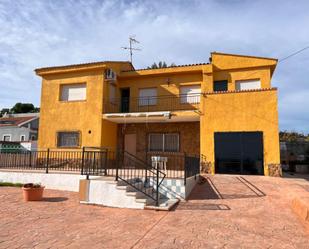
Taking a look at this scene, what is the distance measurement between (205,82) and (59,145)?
10422mm

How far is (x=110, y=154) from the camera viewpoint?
18.0 m

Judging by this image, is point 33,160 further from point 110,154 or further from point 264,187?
point 264,187

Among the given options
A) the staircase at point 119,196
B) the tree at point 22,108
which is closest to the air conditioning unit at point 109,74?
the staircase at point 119,196

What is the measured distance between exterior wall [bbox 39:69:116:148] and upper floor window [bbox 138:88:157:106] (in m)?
2.68

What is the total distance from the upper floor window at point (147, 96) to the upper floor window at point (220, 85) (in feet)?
13.5

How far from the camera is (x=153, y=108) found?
18359 mm

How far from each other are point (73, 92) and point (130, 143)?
17.2 ft

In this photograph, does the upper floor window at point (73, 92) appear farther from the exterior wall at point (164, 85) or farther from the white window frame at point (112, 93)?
the exterior wall at point (164, 85)

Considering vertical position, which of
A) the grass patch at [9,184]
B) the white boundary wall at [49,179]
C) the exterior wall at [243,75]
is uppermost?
the exterior wall at [243,75]

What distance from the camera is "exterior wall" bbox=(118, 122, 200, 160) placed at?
17.4 m

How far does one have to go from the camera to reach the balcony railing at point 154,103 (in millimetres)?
17641

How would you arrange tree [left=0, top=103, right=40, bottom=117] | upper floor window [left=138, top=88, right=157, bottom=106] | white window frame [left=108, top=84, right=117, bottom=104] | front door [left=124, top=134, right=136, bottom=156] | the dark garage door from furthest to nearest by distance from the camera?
tree [left=0, top=103, right=40, bottom=117]
front door [left=124, top=134, right=136, bottom=156]
upper floor window [left=138, top=88, right=157, bottom=106]
white window frame [left=108, top=84, right=117, bottom=104]
the dark garage door

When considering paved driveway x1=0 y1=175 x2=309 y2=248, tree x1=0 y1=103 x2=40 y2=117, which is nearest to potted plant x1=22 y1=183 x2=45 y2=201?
paved driveway x1=0 y1=175 x2=309 y2=248

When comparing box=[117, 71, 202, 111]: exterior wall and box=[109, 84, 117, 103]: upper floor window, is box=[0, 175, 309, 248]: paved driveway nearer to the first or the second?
box=[117, 71, 202, 111]: exterior wall
